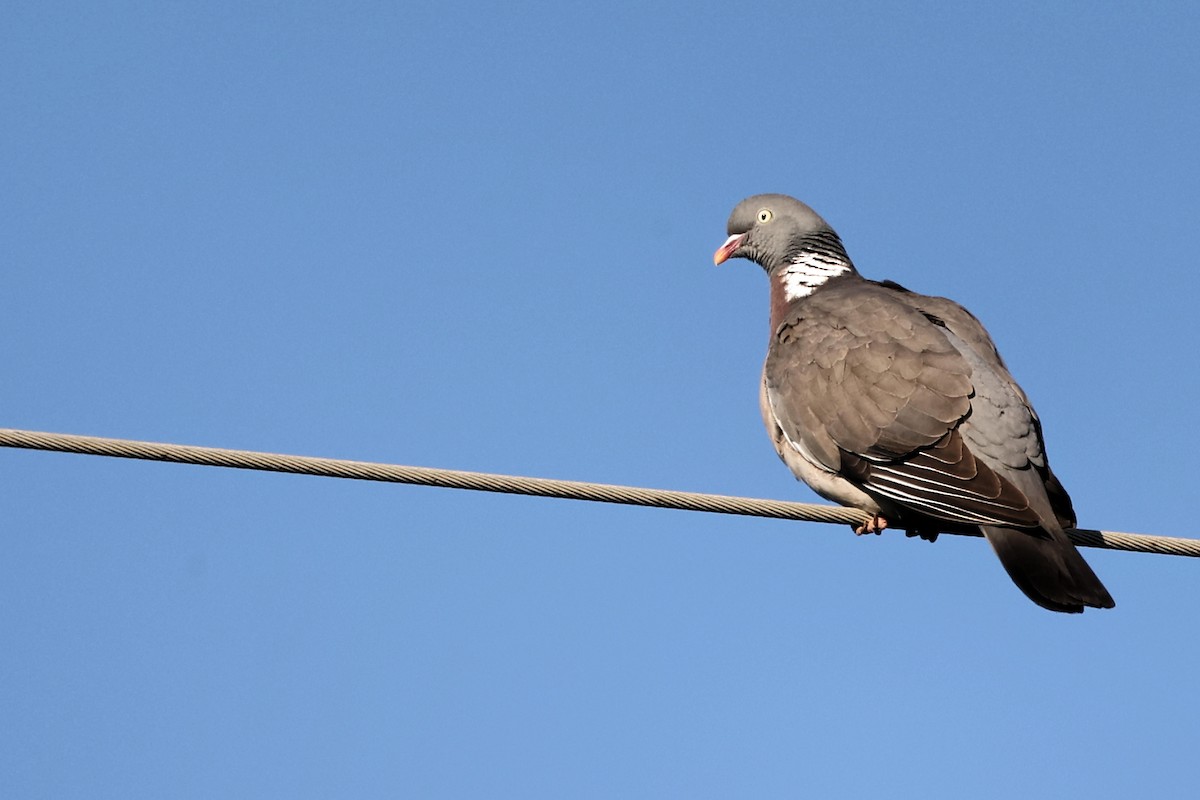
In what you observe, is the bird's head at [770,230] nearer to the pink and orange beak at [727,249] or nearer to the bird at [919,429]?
the pink and orange beak at [727,249]

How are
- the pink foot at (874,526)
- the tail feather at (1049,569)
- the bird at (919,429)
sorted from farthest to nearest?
1. the pink foot at (874,526)
2. the bird at (919,429)
3. the tail feather at (1049,569)

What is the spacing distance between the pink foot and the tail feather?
1.85 feet

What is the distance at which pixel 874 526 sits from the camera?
5.95m

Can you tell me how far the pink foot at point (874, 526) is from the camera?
594cm

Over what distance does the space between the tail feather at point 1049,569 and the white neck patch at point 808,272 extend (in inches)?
81.7

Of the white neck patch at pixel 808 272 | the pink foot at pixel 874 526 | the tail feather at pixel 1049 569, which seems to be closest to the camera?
the tail feather at pixel 1049 569

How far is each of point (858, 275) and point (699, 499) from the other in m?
3.18

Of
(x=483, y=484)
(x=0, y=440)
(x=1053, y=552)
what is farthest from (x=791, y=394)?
(x=0, y=440)

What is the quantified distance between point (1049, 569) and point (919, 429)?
0.85 m

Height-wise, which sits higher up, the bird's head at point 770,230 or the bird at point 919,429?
the bird's head at point 770,230

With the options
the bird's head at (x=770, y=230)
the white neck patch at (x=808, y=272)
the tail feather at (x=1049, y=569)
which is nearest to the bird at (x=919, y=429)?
the tail feather at (x=1049, y=569)

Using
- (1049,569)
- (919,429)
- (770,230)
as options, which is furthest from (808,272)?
(1049,569)

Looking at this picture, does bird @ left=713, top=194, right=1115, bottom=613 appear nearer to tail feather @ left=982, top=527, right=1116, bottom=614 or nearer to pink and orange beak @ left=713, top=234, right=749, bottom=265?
tail feather @ left=982, top=527, right=1116, bottom=614

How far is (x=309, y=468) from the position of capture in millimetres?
4219
